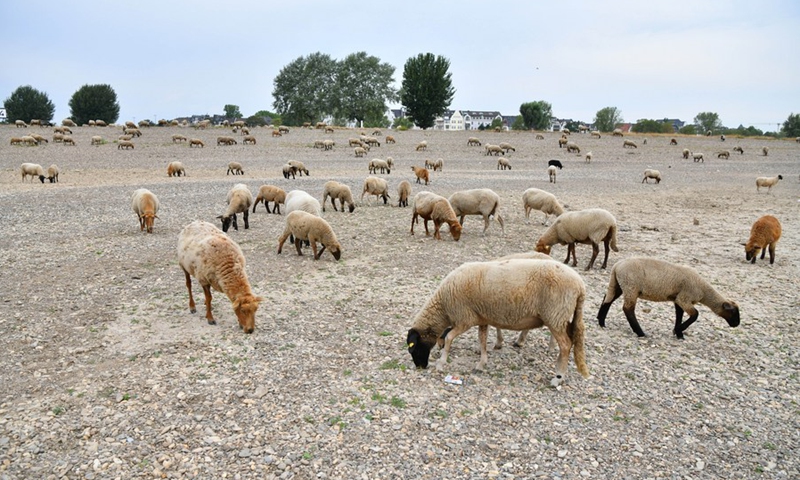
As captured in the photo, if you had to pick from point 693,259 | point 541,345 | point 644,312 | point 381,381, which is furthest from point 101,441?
point 693,259

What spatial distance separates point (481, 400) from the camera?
6824 mm

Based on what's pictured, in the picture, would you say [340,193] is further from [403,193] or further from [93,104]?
[93,104]

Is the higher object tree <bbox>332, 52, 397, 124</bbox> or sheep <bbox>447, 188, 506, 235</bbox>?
tree <bbox>332, 52, 397, 124</bbox>

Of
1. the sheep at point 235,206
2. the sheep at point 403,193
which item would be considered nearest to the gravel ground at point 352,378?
the sheep at point 235,206

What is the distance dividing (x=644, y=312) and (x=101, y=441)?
9850mm

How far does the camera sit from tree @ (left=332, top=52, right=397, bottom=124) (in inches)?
3649

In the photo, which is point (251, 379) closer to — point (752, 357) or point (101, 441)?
point (101, 441)

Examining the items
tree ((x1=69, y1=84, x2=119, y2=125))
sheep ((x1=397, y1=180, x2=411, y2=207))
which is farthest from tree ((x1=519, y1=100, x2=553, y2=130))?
sheep ((x1=397, y1=180, x2=411, y2=207))

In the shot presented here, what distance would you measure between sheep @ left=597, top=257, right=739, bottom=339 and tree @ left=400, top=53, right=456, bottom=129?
8620 centimetres

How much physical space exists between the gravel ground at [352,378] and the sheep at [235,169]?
64.9ft

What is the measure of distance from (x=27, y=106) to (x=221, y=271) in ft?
368

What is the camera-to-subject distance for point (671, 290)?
29.7 ft

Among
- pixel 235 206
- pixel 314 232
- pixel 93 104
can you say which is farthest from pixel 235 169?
pixel 93 104

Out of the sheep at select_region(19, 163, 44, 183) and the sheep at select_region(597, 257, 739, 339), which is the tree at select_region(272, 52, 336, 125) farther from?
the sheep at select_region(597, 257, 739, 339)
